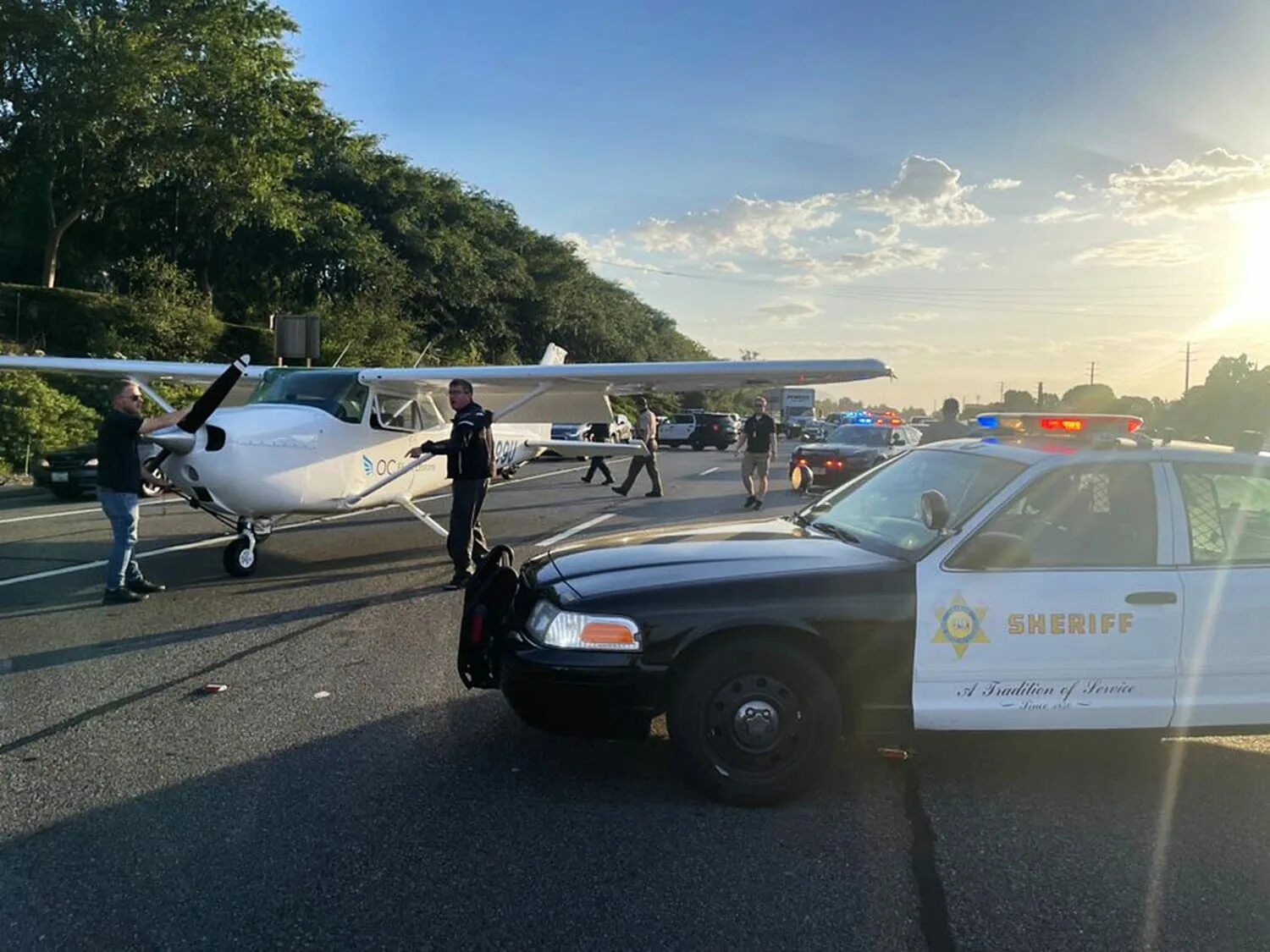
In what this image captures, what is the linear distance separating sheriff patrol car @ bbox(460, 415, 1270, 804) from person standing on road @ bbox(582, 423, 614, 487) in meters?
14.8

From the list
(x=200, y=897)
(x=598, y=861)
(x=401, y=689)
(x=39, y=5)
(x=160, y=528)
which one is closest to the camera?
(x=200, y=897)

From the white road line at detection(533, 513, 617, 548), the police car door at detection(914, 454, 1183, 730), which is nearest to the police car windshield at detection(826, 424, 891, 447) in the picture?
the white road line at detection(533, 513, 617, 548)

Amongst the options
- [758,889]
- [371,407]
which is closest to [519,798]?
[758,889]

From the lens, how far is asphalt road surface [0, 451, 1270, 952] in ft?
9.63

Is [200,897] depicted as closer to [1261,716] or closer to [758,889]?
[758,889]

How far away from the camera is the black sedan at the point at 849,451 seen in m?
16.6

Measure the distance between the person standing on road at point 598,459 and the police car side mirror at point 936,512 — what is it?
14.8 metres

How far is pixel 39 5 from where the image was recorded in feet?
79.9

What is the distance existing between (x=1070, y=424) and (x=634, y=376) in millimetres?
5801

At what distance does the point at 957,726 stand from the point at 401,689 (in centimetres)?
313

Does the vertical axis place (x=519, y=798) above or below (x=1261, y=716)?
below

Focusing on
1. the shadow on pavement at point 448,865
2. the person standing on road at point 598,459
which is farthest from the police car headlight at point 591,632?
the person standing on road at point 598,459

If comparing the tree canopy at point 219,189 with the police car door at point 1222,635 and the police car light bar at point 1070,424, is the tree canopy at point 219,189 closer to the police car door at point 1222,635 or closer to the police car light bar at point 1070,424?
the police car light bar at point 1070,424

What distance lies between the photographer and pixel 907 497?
4.83m
